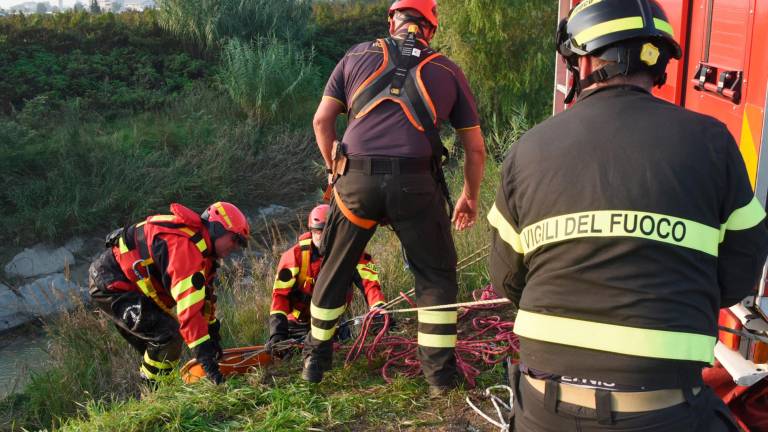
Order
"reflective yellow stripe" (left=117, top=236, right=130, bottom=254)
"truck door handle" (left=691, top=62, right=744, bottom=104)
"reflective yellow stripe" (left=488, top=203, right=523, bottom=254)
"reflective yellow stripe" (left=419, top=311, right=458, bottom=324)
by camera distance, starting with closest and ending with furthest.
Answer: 1. "reflective yellow stripe" (left=488, top=203, right=523, bottom=254)
2. "truck door handle" (left=691, top=62, right=744, bottom=104)
3. "reflective yellow stripe" (left=419, top=311, right=458, bottom=324)
4. "reflective yellow stripe" (left=117, top=236, right=130, bottom=254)

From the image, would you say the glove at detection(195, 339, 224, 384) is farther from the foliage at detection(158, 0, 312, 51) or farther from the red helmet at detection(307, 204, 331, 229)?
the foliage at detection(158, 0, 312, 51)

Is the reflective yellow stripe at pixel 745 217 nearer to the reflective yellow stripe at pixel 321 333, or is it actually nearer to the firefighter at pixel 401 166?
the firefighter at pixel 401 166

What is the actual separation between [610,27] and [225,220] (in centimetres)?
308

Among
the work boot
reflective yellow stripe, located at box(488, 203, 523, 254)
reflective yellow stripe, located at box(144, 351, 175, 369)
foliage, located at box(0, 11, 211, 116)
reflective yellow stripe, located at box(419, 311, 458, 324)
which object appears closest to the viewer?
reflective yellow stripe, located at box(488, 203, 523, 254)

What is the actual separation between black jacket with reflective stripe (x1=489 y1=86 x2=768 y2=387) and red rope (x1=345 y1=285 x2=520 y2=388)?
2163 mm

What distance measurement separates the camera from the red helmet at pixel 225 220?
4457 mm

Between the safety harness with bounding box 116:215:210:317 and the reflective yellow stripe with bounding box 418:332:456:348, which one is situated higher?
the safety harness with bounding box 116:215:210:317

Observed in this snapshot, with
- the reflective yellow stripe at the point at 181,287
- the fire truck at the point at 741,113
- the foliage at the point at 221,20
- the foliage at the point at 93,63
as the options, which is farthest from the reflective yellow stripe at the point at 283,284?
the foliage at the point at 221,20

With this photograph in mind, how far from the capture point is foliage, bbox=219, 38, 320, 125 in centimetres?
1462

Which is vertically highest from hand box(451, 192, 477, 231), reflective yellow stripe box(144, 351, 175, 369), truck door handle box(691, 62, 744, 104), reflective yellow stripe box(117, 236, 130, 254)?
truck door handle box(691, 62, 744, 104)

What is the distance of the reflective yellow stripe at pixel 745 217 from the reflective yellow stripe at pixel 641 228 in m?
0.06

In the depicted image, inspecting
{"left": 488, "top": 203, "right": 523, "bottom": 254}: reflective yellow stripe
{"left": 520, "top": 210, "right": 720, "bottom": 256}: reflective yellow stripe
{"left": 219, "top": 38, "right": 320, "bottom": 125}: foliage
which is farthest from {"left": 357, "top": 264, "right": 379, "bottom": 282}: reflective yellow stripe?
{"left": 219, "top": 38, "right": 320, "bottom": 125}: foliage

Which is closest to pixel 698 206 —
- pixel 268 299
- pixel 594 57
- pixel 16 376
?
pixel 594 57

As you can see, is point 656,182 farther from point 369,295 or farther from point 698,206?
point 369,295
